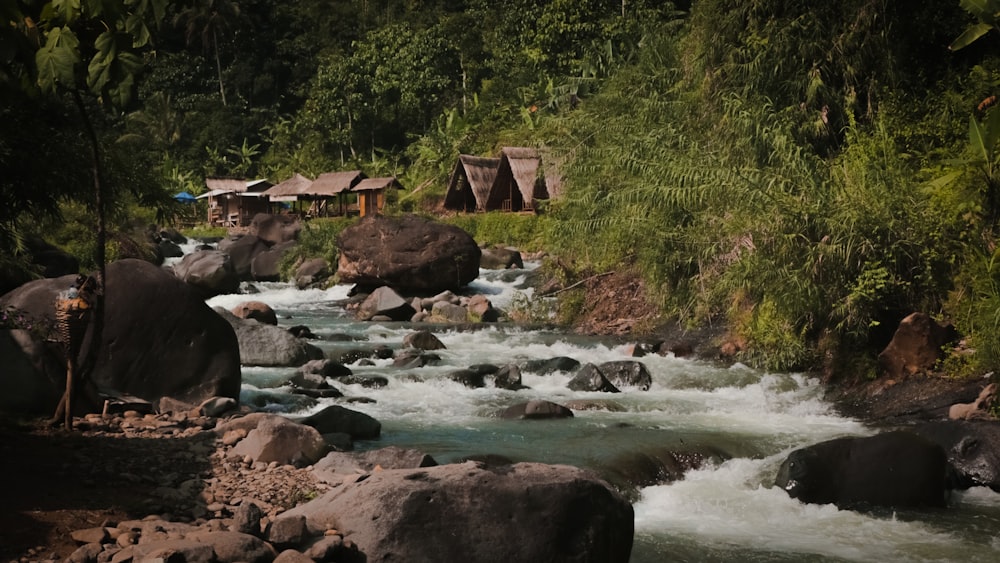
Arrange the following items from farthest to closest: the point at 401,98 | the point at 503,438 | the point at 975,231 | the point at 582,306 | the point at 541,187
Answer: the point at 401,98, the point at 541,187, the point at 582,306, the point at 975,231, the point at 503,438

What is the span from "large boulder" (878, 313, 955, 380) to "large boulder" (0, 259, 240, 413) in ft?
26.1

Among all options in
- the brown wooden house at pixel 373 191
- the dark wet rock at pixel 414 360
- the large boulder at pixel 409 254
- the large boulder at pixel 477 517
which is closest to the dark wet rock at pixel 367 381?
the dark wet rock at pixel 414 360

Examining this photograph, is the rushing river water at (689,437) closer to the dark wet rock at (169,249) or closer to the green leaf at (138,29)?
the green leaf at (138,29)

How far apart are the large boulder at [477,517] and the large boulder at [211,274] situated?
20.8m

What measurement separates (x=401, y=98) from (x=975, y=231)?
135 ft

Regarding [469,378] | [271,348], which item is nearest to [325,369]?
[271,348]

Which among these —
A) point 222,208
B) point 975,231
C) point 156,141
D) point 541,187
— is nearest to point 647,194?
point 975,231

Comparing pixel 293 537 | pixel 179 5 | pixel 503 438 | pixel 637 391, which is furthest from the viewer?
pixel 637 391

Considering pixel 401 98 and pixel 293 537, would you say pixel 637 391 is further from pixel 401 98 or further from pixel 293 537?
pixel 401 98

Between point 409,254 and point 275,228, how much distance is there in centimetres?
1426

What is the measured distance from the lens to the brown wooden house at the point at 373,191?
42.6 metres

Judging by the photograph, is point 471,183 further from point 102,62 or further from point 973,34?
point 973,34

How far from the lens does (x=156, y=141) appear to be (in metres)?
58.9

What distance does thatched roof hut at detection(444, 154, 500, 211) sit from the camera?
119 feet
